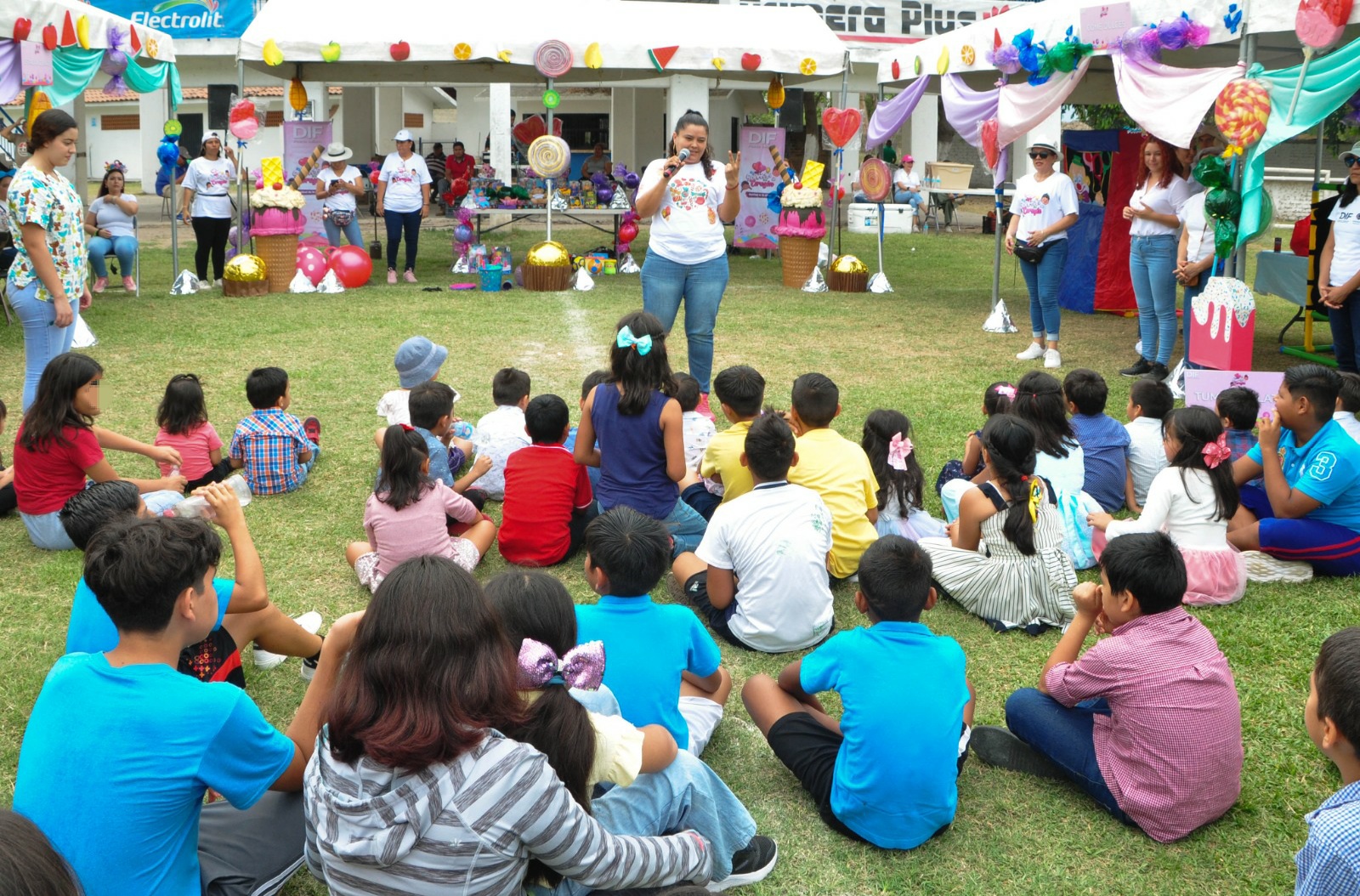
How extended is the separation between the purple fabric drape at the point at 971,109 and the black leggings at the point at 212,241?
6778 mm

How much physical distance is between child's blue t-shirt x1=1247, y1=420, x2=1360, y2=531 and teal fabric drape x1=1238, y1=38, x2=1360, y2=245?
9.49 ft

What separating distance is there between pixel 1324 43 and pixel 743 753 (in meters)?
5.27

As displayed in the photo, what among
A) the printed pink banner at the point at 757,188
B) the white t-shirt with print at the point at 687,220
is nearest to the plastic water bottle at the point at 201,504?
the white t-shirt with print at the point at 687,220

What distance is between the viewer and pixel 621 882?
6.95 ft

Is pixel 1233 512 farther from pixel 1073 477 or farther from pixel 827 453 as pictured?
pixel 827 453

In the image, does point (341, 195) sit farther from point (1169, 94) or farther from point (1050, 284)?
point (1169, 94)

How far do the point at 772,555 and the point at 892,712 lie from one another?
100 cm

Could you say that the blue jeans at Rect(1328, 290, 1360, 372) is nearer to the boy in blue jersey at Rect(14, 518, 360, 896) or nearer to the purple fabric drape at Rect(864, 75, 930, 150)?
the purple fabric drape at Rect(864, 75, 930, 150)

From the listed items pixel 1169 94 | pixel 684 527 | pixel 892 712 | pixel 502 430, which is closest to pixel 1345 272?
pixel 1169 94

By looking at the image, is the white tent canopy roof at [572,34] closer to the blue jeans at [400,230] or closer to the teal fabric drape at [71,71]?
the blue jeans at [400,230]

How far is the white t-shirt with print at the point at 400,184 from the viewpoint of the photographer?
1208cm

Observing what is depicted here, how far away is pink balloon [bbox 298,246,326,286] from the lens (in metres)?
11.7

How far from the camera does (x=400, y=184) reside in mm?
12141

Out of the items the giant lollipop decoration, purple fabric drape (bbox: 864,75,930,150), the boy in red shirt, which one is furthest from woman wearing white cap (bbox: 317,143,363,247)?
the giant lollipop decoration
